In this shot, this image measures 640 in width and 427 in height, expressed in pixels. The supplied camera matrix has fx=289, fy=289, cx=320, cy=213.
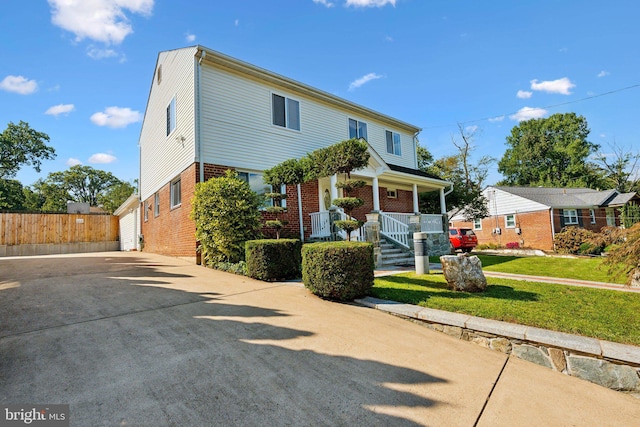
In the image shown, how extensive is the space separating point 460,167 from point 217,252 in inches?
1090

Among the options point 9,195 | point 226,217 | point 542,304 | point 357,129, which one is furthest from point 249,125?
point 9,195

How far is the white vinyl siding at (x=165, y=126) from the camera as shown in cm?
981

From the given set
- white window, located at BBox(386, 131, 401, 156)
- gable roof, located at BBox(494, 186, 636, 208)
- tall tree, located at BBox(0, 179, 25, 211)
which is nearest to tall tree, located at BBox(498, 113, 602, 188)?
gable roof, located at BBox(494, 186, 636, 208)

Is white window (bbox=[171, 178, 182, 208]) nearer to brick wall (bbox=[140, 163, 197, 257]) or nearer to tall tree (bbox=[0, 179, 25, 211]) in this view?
brick wall (bbox=[140, 163, 197, 257])

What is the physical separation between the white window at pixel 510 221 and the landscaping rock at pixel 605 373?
25195 millimetres

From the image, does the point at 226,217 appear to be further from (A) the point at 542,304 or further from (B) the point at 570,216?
(B) the point at 570,216

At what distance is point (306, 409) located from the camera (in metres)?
2.29

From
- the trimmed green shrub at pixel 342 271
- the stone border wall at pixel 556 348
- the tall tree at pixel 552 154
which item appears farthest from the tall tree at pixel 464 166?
the stone border wall at pixel 556 348

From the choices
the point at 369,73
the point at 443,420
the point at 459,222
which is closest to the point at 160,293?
the point at 443,420

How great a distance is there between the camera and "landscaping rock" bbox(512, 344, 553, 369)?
10.7 feet

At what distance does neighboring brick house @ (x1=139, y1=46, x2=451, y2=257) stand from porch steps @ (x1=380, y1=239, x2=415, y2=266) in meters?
1.06

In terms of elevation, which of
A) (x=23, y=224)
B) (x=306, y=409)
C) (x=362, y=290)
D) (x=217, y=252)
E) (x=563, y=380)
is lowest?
(x=563, y=380)

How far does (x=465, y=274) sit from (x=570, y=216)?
24875 mm

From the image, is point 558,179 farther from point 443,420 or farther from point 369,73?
point 443,420
